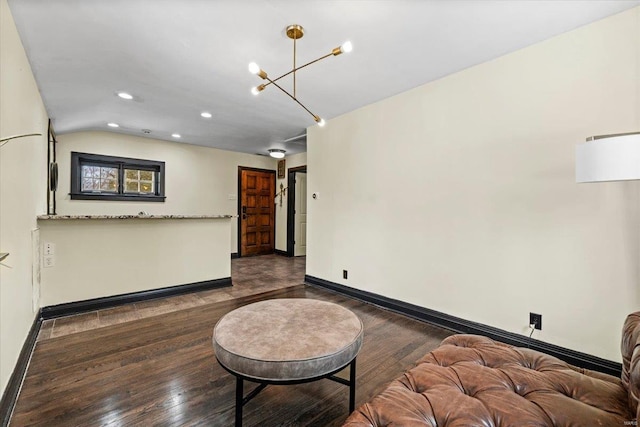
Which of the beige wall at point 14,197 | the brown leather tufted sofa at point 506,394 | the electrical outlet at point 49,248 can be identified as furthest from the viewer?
the electrical outlet at point 49,248

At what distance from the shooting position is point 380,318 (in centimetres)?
291

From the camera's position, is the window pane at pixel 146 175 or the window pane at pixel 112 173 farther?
the window pane at pixel 146 175

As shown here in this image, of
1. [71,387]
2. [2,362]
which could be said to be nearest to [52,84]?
[2,362]

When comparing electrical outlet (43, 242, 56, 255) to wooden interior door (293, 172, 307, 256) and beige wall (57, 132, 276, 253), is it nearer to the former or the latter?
beige wall (57, 132, 276, 253)

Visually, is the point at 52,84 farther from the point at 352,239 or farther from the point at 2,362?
the point at 352,239

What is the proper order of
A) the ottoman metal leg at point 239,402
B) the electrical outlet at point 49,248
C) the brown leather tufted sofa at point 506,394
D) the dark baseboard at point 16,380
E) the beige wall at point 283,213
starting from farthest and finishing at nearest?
the beige wall at point 283,213 → the electrical outlet at point 49,248 → the dark baseboard at point 16,380 → the ottoman metal leg at point 239,402 → the brown leather tufted sofa at point 506,394

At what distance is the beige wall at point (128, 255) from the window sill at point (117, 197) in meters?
2.14

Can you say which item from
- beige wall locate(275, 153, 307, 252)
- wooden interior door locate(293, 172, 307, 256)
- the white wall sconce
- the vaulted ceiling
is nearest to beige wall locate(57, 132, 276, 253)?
beige wall locate(275, 153, 307, 252)

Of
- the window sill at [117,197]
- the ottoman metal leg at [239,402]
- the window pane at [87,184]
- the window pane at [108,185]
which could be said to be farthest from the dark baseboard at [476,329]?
the window pane at [87,184]

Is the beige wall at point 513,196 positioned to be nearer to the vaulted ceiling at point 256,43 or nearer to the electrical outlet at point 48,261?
the vaulted ceiling at point 256,43

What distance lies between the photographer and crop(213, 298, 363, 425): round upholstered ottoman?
3.89 feet

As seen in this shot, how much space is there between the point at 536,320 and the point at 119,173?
617cm

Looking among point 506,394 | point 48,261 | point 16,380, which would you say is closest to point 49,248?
point 48,261

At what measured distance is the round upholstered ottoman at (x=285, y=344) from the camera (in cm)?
118
